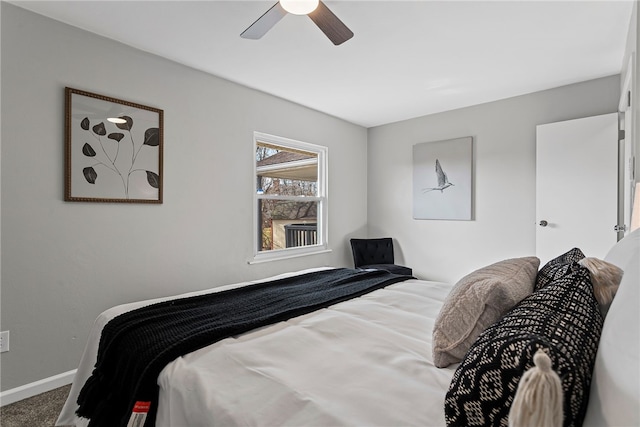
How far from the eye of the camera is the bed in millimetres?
586

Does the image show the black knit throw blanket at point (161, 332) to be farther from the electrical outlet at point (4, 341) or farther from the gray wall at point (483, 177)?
the gray wall at point (483, 177)

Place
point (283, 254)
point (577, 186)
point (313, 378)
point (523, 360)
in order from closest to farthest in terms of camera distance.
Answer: point (523, 360) → point (313, 378) → point (577, 186) → point (283, 254)

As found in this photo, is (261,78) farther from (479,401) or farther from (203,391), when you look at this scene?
(479,401)

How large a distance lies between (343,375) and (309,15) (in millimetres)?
1847

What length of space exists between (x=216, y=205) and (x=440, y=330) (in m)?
2.53

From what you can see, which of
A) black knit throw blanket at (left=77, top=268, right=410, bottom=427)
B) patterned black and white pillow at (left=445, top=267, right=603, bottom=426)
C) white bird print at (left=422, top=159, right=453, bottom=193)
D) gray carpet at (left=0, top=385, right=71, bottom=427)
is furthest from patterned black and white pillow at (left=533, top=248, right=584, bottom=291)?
white bird print at (left=422, top=159, right=453, bottom=193)

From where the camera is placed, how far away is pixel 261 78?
10.4 feet

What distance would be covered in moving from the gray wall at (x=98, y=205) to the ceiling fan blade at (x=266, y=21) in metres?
1.17

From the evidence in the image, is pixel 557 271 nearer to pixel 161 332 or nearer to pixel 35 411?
pixel 161 332

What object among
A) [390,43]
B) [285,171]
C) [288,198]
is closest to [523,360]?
[390,43]

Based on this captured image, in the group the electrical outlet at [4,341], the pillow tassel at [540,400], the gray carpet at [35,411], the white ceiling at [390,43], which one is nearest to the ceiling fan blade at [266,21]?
the white ceiling at [390,43]

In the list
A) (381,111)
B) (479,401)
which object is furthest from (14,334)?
(381,111)

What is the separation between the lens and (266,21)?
1.92 m

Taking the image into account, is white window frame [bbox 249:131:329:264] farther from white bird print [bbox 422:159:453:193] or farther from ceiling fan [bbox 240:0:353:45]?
ceiling fan [bbox 240:0:353:45]
